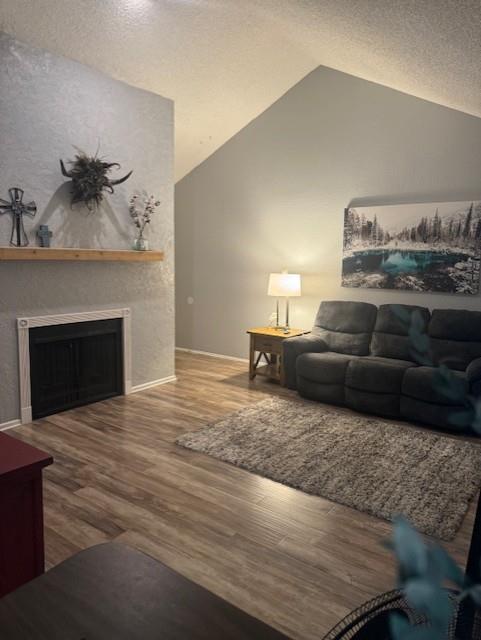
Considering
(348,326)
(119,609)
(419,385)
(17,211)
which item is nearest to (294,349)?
(348,326)

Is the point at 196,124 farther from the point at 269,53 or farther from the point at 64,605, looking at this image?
the point at 64,605

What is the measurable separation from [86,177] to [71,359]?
1.57 meters

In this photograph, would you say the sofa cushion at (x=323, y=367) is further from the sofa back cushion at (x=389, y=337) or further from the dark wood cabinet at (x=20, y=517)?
the dark wood cabinet at (x=20, y=517)

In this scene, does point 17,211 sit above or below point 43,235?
above

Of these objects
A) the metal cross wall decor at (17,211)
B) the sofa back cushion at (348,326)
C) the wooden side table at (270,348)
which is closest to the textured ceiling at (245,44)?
the metal cross wall decor at (17,211)

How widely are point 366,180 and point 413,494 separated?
3.39 m

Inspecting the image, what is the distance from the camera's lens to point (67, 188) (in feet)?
13.1

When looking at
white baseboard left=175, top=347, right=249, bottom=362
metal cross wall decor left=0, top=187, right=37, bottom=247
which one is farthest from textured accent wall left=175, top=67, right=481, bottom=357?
metal cross wall decor left=0, top=187, right=37, bottom=247

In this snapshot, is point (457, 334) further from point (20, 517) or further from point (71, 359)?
point (20, 517)

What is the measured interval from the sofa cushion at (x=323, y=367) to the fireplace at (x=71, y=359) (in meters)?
1.72

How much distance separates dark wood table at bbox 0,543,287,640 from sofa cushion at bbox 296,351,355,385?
133 inches

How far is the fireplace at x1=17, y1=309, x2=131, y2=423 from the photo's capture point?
12.6 feet

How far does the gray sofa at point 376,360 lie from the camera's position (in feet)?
13.0

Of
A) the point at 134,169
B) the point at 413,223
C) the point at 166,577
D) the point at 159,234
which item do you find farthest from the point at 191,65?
the point at 166,577
